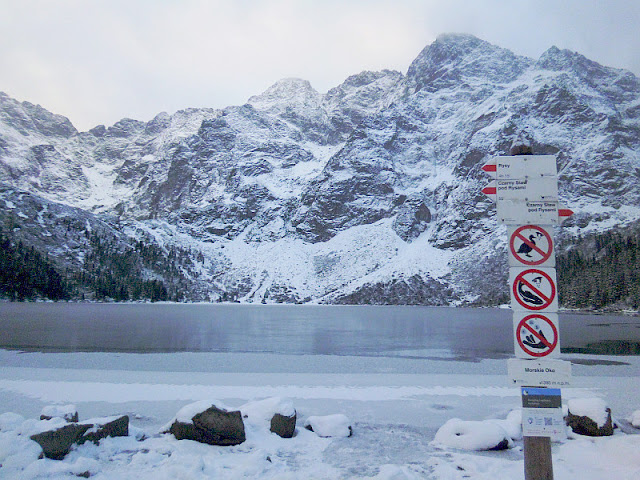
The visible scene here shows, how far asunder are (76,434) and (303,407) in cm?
899

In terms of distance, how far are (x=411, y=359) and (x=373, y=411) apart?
60.5 feet

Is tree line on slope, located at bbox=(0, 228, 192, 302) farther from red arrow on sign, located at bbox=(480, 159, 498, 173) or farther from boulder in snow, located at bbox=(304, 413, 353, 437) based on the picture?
red arrow on sign, located at bbox=(480, 159, 498, 173)

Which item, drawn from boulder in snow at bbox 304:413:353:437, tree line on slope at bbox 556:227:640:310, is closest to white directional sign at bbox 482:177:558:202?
boulder in snow at bbox 304:413:353:437

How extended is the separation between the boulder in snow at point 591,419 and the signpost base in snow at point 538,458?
376 inches

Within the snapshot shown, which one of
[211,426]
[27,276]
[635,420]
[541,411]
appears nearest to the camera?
[541,411]

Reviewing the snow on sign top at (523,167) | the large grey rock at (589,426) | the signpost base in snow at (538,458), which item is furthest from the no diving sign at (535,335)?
the large grey rock at (589,426)

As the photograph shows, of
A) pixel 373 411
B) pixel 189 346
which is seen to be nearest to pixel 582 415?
pixel 373 411

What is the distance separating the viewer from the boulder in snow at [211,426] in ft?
41.2

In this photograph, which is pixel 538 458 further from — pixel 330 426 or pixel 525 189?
pixel 330 426

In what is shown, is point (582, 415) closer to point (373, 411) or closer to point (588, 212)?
point (373, 411)

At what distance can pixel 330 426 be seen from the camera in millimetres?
14258

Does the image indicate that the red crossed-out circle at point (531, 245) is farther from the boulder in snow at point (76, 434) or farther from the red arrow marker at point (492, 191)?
the boulder in snow at point (76, 434)

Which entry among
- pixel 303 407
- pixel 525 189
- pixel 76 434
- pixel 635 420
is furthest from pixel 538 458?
pixel 303 407

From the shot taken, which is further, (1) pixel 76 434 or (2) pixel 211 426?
(2) pixel 211 426
